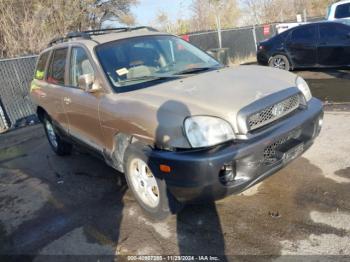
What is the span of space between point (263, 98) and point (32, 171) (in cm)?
417

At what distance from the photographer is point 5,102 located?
10.0m

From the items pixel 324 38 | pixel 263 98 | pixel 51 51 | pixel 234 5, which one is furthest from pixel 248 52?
pixel 234 5

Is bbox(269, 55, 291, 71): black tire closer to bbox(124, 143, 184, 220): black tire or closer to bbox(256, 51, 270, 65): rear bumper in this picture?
bbox(256, 51, 270, 65): rear bumper

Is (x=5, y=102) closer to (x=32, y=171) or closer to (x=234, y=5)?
(x=32, y=171)

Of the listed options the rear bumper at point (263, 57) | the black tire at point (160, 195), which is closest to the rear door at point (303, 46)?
the rear bumper at point (263, 57)

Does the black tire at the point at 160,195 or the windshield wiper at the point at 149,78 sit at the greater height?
the windshield wiper at the point at 149,78

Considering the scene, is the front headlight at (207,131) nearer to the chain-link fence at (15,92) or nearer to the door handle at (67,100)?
the door handle at (67,100)

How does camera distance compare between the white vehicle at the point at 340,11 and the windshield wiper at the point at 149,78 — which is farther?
the white vehicle at the point at 340,11

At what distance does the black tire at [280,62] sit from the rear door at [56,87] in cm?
776

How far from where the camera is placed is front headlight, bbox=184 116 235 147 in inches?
125

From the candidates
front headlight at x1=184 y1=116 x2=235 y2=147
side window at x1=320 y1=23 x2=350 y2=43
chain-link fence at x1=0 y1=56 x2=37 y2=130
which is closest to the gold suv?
front headlight at x1=184 y1=116 x2=235 y2=147

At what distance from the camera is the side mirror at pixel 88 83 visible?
4102mm

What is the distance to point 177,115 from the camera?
3.26 metres

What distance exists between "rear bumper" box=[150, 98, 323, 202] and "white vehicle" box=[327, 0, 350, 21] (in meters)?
11.0
